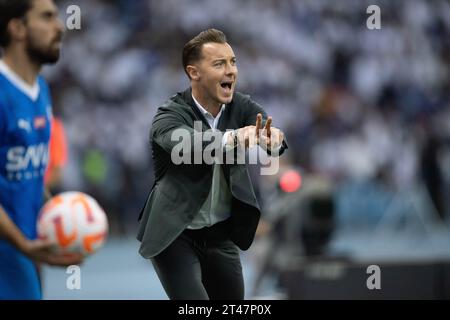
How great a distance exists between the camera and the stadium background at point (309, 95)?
18.6 meters

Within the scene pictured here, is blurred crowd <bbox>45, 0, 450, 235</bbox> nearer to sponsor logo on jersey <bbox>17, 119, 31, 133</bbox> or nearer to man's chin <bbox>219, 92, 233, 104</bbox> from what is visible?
man's chin <bbox>219, 92, 233, 104</bbox>

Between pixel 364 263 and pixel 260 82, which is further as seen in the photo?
pixel 260 82

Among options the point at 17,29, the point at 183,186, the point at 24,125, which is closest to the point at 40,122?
the point at 24,125

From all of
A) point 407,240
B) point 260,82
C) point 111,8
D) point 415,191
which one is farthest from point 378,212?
point 111,8

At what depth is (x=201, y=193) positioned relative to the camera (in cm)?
482

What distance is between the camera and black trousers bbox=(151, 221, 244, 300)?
15.6 feet

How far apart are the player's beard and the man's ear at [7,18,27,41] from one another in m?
0.05

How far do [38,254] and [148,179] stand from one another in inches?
600

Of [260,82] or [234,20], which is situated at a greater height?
[234,20]

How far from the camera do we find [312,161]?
769 inches

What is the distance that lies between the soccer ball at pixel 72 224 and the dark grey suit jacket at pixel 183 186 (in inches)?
20.1

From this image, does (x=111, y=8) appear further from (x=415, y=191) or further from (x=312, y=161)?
(x=415, y=191)

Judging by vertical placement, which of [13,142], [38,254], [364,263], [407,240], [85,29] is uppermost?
[85,29]

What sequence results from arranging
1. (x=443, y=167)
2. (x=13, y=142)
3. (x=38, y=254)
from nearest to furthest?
(x=38, y=254)
(x=13, y=142)
(x=443, y=167)
